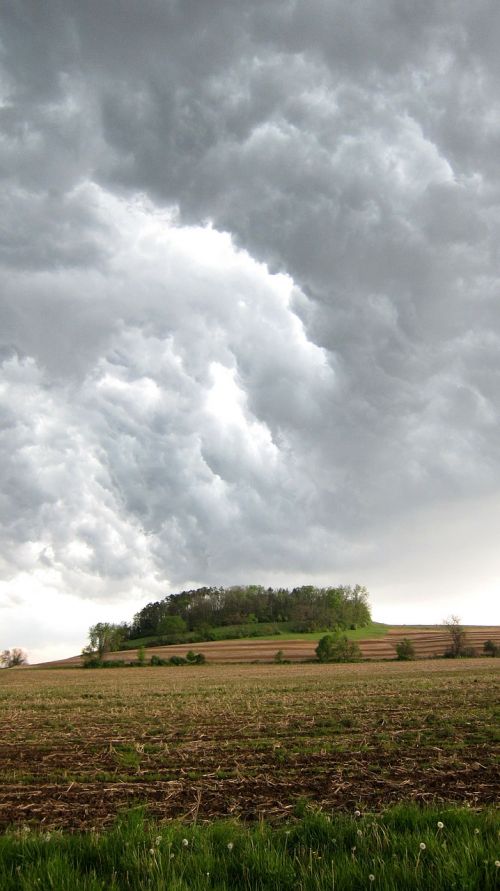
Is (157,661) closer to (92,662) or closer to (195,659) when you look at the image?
(195,659)

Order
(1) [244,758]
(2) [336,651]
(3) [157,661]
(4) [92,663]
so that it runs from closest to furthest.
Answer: (1) [244,758] → (2) [336,651] → (3) [157,661] → (4) [92,663]

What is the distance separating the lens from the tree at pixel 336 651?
292ft

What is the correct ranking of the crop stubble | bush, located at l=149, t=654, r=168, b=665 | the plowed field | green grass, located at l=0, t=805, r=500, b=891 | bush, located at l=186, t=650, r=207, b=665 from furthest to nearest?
bush, located at l=149, t=654, r=168, b=665, the plowed field, bush, located at l=186, t=650, r=207, b=665, the crop stubble, green grass, located at l=0, t=805, r=500, b=891

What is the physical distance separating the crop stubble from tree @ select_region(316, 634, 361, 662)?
218 ft

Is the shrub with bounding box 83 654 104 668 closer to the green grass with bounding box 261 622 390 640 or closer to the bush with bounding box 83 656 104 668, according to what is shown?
the bush with bounding box 83 656 104 668

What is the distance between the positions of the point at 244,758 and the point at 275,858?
30.2ft

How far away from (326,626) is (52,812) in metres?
143

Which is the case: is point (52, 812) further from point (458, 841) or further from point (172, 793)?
point (458, 841)

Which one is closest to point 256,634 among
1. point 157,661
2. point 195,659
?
point 195,659

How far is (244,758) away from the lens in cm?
1347

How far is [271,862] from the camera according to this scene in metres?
4.94

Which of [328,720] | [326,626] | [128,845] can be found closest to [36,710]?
[328,720]

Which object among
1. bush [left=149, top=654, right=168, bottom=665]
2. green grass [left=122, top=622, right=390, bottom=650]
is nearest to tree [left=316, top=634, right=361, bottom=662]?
bush [left=149, top=654, right=168, bottom=665]

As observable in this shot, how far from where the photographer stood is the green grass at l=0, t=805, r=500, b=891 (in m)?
4.54
